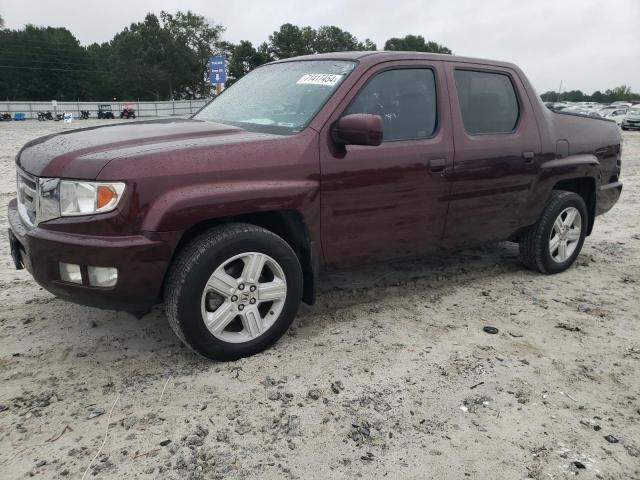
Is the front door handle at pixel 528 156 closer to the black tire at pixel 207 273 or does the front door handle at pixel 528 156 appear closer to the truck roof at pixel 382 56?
the truck roof at pixel 382 56

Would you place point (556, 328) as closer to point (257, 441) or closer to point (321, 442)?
point (321, 442)

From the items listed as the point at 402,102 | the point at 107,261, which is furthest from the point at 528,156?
the point at 107,261

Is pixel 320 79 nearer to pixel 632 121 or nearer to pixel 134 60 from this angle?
pixel 632 121

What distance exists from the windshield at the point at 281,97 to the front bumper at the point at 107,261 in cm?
109

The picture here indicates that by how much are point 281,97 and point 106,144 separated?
124cm

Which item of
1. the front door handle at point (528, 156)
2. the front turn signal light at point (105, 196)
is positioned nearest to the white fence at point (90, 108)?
the front door handle at point (528, 156)

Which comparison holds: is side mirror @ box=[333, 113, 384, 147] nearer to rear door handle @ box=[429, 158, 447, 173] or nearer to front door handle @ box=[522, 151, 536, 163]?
rear door handle @ box=[429, 158, 447, 173]

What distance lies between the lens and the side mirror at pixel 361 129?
3.10m

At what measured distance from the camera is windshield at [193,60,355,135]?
3.42 m

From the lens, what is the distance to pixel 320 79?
3.59 m

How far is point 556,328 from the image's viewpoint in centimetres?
373

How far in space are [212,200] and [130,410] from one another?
1.11m

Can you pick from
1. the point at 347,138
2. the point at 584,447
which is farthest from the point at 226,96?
the point at 584,447

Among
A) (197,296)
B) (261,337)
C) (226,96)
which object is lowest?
(261,337)
